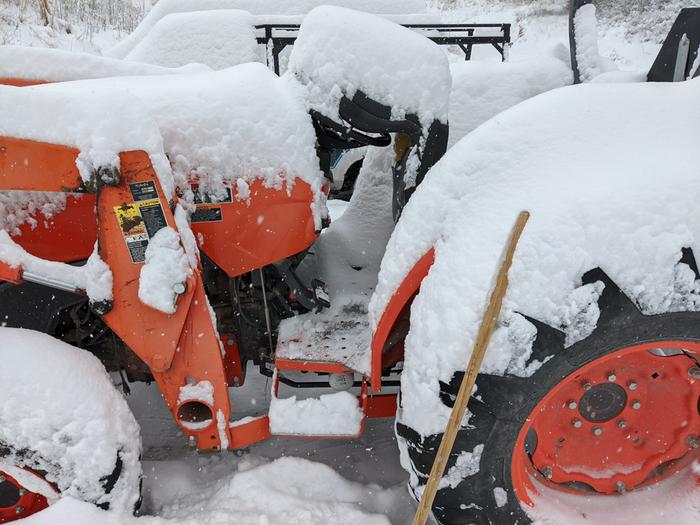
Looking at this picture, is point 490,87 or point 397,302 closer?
point 397,302

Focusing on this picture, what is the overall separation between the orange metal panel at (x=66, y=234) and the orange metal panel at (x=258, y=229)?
39 cm

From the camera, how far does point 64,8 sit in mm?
11211

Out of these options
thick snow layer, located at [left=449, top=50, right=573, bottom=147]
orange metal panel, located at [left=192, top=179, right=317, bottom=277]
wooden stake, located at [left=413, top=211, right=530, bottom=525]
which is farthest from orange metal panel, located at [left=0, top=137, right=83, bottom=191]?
thick snow layer, located at [left=449, top=50, right=573, bottom=147]

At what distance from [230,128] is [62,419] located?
0.99m

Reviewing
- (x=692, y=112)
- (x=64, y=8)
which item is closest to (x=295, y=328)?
(x=692, y=112)

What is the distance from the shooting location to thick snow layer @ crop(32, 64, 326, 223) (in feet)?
5.37

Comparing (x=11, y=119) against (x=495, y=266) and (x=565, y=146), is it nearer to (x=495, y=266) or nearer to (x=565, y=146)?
(x=495, y=266)

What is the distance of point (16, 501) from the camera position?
1631mm

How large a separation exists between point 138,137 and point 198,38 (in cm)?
438

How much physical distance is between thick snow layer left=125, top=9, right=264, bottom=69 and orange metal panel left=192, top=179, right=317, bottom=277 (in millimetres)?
4073

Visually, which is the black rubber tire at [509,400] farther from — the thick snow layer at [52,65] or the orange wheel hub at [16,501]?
the thick snow layer at [52,65]

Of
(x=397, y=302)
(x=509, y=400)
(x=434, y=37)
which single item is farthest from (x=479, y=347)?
(x=434, y=37)

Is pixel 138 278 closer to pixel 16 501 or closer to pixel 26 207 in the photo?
pixel 26 207

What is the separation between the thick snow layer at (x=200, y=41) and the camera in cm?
521
